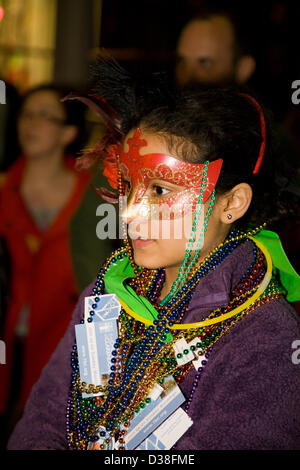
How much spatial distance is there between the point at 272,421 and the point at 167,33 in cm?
325

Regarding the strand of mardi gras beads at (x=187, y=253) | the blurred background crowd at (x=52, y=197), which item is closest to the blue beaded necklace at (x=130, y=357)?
the strand of mardi gras beads at (x=187, y=253)

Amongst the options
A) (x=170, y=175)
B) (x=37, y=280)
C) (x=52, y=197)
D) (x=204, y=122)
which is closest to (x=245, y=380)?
(x=170, y=175)

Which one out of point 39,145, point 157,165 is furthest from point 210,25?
point 157,165

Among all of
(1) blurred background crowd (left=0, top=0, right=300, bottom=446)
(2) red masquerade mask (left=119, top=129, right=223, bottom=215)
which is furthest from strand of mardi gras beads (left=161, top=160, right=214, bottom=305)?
(1) blurred background crowd (left=0, top=0, right=300, bottom=446)

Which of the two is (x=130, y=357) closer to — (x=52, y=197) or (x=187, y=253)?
(x=187, y=253)

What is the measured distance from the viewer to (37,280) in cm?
235

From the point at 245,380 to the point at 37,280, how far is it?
1.46 metres

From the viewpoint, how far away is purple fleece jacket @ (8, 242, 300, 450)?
103 cm

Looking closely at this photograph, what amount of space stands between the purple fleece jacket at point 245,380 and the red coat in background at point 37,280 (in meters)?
1.06

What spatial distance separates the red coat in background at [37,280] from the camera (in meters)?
2.26

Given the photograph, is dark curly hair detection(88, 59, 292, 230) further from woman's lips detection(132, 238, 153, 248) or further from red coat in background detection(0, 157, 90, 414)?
red coat in background detection(0, 157, 90, 414)

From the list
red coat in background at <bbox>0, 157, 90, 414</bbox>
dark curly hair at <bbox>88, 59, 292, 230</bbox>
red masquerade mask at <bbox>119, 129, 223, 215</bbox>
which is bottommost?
red coat in background at <bbox>0, 157, 90, 414</bbox>

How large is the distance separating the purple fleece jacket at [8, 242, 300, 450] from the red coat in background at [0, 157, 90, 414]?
3.48 feet
